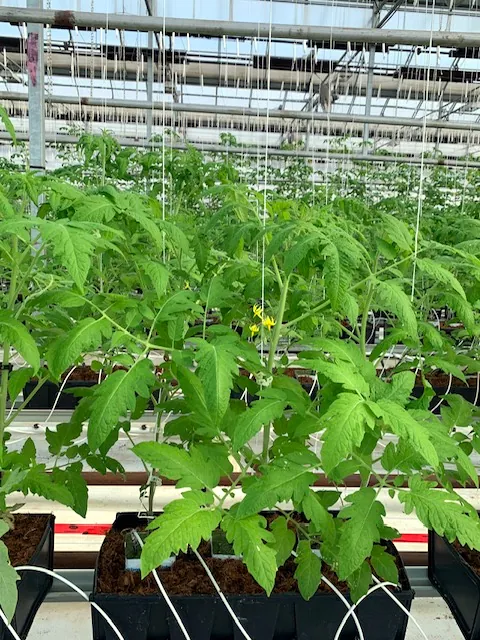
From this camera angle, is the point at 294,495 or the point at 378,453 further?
the point at 378,453

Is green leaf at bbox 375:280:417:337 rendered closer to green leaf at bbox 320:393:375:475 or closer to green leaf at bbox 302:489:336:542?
green leaf at bbox 320:393:375:475

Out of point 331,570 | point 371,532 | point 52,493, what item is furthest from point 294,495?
point 52,493

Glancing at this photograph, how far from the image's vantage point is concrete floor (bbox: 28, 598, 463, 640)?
5.06 ft

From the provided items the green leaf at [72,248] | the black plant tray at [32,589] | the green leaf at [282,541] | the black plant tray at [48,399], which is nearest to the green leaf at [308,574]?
the green leaf at [282,541]

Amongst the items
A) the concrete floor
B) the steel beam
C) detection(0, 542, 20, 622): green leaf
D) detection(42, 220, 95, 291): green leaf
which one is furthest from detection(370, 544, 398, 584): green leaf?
the steel beam

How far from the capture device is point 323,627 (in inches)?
51.9

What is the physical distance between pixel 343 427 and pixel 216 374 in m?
0.25

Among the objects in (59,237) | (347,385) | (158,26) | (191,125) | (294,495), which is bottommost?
(294,495)

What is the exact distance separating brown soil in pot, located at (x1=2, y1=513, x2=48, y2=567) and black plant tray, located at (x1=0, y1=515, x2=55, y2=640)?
0.06 ft

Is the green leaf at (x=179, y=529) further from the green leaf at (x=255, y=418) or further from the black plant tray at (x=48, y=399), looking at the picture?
the black plant tray at (x=48, y=399)

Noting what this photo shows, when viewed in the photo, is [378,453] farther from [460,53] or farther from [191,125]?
[191,125]

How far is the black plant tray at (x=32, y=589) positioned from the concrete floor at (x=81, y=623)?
0.13 meters

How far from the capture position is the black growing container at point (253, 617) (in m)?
1.27

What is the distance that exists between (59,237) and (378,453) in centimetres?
232
